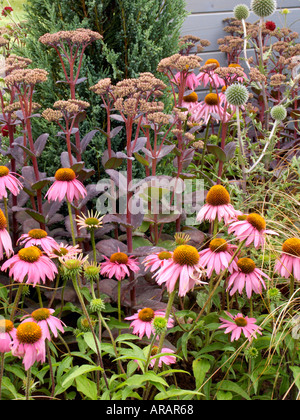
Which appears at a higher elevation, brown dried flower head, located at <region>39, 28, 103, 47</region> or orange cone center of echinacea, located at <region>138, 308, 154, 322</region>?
brown dried flower head, located at <region>39, 28, 103, 47</region>

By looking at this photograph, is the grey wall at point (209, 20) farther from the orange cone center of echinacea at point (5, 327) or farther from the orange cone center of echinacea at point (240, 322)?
the orange cone center of echinacea at point (5, 327)

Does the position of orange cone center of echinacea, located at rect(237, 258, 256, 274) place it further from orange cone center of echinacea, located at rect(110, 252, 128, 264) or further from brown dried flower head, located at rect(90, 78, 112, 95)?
brown dried flower head, located at rect(90, 78, 112, 95)

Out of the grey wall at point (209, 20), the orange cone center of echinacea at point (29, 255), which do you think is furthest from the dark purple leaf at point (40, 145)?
the grey wall at point (209, 20)

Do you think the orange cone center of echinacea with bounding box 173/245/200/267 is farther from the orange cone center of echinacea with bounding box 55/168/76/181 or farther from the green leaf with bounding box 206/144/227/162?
the green leaf with bounding box 206/144/227/162

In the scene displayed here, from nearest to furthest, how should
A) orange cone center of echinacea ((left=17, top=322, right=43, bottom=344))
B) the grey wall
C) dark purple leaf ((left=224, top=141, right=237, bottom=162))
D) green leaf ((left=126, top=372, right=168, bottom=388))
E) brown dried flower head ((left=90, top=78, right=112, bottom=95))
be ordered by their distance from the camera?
orange cone center of echinacea ((left=17, top=322, right=43, bottom=344))
green leaf ((left=126, top=372, right=168, bottom=388))
brown dried flower head ((left=90, top=78, right=112, bottom=95))
dark purple leaf ((left=224, top=141, right=237, bottom=162))
the grey wall

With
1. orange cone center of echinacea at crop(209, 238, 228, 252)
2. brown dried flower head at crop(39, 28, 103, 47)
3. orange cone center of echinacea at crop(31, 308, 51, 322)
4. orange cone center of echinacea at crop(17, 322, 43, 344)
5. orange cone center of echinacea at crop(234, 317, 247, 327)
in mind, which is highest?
brown dried flower head at crop(39, 28, 103, 47)

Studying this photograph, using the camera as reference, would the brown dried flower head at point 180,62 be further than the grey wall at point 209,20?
No

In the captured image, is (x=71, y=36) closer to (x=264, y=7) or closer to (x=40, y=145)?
(x=40, y=145)

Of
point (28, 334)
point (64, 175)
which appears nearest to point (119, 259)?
point (64, 175)

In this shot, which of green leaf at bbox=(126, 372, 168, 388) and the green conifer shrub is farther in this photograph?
the green conifer shrub

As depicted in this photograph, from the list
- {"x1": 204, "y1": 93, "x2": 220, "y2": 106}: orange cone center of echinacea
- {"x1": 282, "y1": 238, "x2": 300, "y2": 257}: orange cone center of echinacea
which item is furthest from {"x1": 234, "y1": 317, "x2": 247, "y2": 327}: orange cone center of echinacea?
{"x1": 204, "y1": 93, "x2": 220, "y2": 106}: orange cone center of echinacea

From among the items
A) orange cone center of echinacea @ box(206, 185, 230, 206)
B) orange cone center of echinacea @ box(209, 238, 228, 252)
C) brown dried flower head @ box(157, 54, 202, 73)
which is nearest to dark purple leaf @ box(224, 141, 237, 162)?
brown dried flower head @ box(157, 54, 202, 73)

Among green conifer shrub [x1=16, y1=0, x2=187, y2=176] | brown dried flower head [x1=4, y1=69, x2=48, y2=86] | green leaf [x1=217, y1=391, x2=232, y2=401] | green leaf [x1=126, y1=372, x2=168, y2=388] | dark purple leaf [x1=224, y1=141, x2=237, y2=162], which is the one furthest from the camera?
dark purple leaf [x1=224, y1=141, x2=237, y2=162]

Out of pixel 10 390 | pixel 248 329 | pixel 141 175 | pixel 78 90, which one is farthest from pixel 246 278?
pixel 78 90
